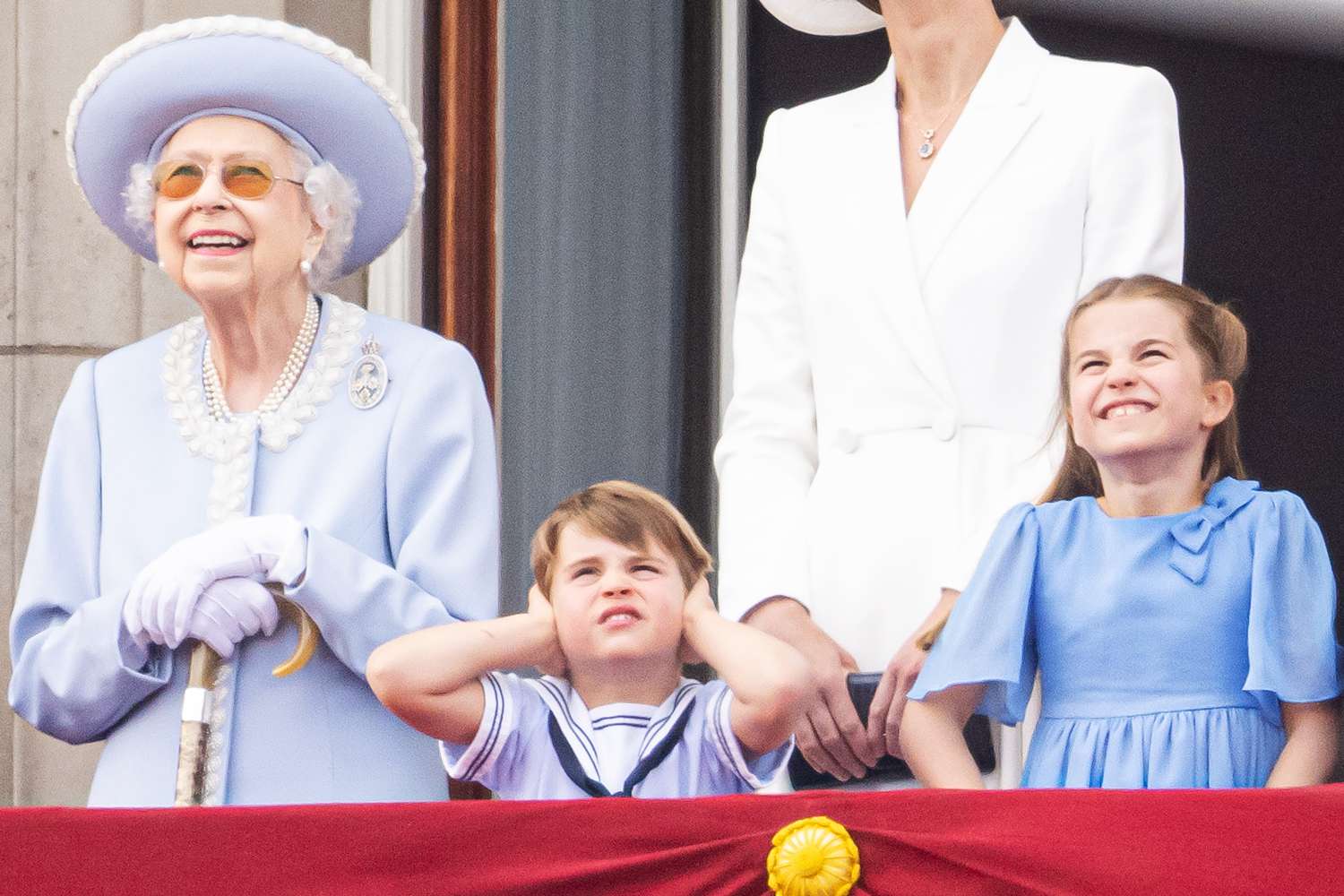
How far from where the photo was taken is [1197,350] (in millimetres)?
2611

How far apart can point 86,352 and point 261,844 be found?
6.67ft

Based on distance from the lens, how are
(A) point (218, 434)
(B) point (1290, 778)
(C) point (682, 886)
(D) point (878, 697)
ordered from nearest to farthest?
(C) point (682, 886)
(B) point (1290, 778)
(D) point (878, 697)
(A) point (218, 434)

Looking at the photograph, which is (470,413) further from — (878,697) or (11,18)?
(11,18)

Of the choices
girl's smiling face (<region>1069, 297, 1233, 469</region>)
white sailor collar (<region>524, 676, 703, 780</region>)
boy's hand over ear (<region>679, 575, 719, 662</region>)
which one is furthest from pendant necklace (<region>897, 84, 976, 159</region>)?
white sailor collar (<region>524, 676, 703, 780</region>)

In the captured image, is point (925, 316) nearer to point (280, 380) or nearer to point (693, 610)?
point (693, 610)

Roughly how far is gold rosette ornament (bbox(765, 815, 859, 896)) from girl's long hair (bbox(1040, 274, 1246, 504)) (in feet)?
2.24

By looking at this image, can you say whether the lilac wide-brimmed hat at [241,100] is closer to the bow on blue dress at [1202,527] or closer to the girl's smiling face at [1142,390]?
the girl's smiling face at [1142,390]

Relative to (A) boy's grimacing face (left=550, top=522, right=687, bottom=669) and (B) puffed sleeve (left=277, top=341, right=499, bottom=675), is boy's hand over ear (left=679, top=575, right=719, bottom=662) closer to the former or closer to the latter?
(A) boy's grimacing face (left=550, top=522, right=687, bottom=669)

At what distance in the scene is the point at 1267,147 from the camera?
391 centimetres

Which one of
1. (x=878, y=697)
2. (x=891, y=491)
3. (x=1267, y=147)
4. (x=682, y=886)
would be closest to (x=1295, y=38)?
(x=1267, y=147)

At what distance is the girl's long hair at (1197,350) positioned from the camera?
2.63m

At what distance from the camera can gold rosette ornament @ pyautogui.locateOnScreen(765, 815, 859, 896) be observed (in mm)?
2141

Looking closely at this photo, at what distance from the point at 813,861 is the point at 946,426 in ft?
2.96

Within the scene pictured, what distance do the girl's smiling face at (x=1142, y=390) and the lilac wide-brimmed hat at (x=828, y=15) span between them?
0.83m
